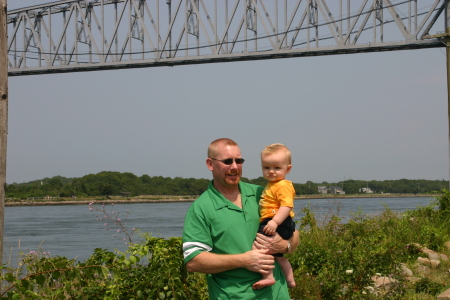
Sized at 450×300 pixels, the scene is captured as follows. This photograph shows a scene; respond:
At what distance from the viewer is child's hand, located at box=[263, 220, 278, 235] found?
363cm

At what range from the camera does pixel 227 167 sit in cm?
368

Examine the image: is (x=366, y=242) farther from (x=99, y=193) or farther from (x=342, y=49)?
(x=99, y=193)

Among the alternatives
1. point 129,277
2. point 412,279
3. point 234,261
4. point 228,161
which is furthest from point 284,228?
point 412,279

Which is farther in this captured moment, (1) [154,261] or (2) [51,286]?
(2) [51,286]

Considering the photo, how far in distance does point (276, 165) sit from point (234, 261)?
0.68 meters

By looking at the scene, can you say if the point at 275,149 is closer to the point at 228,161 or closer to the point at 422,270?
the point at 228,161

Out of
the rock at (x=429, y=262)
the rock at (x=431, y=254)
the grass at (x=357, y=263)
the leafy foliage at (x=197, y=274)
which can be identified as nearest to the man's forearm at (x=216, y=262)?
the leafy foliage at (x=197, y=274)

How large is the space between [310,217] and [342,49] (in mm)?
14575

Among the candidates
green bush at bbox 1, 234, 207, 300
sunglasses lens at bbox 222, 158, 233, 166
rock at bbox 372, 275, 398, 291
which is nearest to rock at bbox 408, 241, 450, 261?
rock at bbox 372, 275, 398, 291

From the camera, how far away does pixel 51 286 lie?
219 inches

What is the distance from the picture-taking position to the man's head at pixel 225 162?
3682 mm

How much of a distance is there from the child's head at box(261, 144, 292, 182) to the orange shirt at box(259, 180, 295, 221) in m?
0.05

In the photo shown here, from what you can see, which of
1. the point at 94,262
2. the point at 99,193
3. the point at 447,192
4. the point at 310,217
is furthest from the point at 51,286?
the point at 99,193

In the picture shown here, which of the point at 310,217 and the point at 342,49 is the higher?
the point at 342,49
